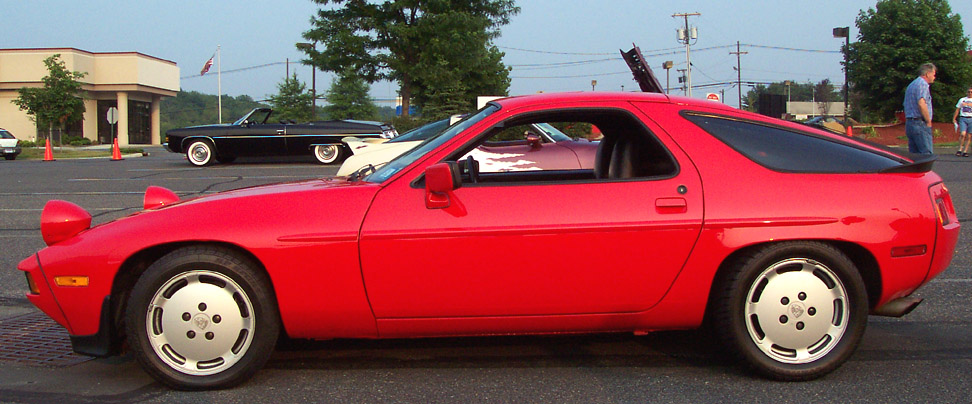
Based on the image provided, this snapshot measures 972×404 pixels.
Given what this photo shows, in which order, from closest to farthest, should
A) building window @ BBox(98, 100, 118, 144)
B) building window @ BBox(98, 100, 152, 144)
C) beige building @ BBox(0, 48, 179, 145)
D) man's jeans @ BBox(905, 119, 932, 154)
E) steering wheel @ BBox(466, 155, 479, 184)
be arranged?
steering wheel @ BBox(466, 155, 479, 184) → man's jeans @ BBox(905, 119, 932, 154) → beige building @ BBox(0, 48, 179, 145) → building window @ BBox(98, 100, 118, 144) → building window @ BBox(98, 100, 152, 144)

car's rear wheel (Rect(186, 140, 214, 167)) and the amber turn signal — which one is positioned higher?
car's rear wheel (Rect(186, 140, 214, 167))

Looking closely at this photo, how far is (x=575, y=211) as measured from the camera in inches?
133

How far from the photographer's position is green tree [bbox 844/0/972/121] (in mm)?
Result: 35875

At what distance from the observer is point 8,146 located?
97.4ft

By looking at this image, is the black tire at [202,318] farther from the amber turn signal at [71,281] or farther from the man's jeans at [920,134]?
the man's jeans at [920,134]

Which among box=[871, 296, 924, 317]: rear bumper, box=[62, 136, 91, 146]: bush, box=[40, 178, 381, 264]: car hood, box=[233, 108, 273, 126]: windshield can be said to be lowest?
box=[871, 296, 924, 317]: rear bumper

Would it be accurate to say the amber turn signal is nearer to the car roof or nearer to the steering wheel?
the steering wheel

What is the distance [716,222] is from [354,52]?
98.3ft

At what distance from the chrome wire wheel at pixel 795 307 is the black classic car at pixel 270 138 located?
16.1 m

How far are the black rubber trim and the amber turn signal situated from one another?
126 mm

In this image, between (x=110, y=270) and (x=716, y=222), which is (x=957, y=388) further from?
(x=110, y=270)

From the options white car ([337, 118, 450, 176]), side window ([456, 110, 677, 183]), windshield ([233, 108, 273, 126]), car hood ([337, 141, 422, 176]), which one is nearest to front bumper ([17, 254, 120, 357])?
side window ([456, 110, 677, 183])

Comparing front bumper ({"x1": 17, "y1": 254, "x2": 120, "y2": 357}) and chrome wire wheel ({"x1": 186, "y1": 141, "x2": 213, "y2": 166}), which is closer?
front bumper ({"x1": 17, "y1": 254, "x2": 120, "y2": 357})

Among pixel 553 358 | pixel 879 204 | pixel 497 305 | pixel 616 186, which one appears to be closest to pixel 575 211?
pixel 616 186
